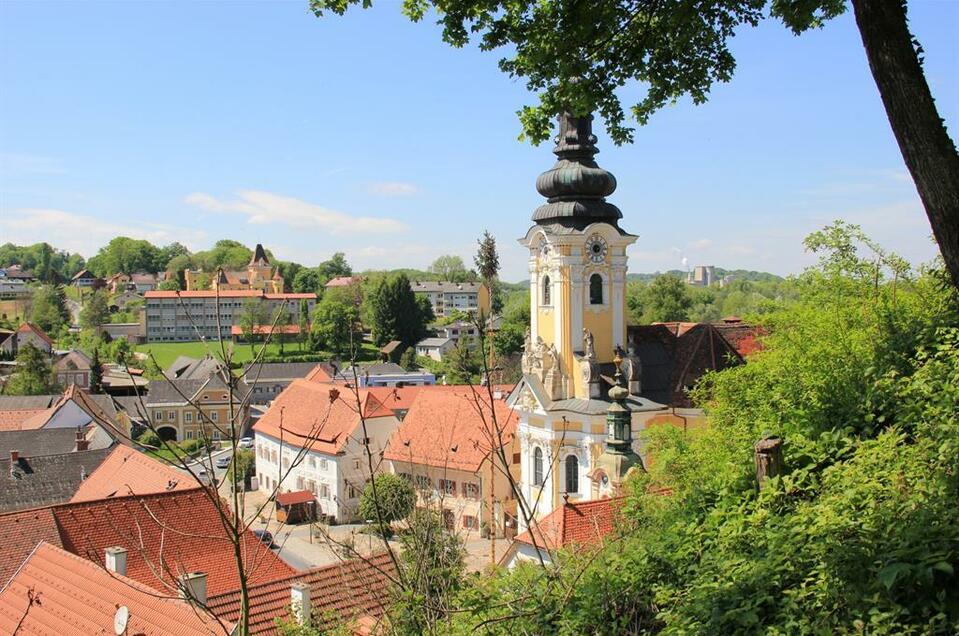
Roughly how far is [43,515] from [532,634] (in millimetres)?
13912

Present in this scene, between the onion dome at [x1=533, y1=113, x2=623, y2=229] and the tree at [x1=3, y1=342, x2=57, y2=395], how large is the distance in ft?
159

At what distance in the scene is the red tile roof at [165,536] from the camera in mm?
16047

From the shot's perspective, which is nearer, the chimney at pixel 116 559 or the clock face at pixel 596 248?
the chimney at pixel 116 559

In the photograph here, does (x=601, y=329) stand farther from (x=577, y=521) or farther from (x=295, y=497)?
(x=295, y=497)

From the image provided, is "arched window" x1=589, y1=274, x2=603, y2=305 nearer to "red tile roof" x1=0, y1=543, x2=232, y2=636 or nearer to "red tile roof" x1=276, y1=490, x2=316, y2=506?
"red tile roof" x1=276, y1=490, x2=316, y2=506

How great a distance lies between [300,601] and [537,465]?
14437mm

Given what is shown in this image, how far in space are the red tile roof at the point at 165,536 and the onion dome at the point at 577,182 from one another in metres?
13.8

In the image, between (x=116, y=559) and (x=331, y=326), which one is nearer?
(x=116, y=559)

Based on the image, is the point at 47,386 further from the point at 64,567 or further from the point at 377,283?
the point at 64,567

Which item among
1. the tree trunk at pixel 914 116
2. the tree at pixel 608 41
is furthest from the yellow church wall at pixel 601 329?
the tree trunk at pixel 914 116

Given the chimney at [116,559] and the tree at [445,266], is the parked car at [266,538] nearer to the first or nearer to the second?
the chimney at [116,559]

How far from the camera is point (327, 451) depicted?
3409cm

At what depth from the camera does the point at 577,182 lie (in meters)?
25.3

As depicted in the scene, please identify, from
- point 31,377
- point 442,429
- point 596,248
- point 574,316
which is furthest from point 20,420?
point 596,248
